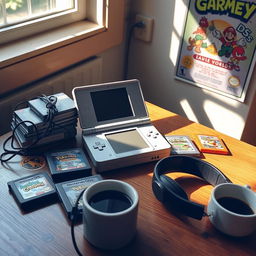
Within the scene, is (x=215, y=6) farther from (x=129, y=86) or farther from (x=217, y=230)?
(x=217, y=230)

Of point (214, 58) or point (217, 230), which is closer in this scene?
point (217, 230)

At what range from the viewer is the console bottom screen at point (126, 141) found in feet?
3.09

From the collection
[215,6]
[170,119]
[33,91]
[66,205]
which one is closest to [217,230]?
[66,205]

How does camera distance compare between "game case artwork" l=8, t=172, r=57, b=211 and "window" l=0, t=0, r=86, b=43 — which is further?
"window" l=0, t=0, r=86, b=43

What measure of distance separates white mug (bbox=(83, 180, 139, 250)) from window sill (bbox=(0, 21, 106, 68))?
0.59 meters

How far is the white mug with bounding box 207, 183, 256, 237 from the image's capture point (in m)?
0.73

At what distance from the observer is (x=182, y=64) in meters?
1.52

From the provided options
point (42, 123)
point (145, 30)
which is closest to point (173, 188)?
point (42, 123)

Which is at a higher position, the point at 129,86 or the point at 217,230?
the point at 129,86

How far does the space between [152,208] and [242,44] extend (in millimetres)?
778

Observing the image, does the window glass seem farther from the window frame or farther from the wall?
the wall

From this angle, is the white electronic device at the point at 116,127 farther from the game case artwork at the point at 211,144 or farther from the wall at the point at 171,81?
the wall at the point at 171,81

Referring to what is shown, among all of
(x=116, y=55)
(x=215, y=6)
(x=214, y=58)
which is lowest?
(x=116, y=55)

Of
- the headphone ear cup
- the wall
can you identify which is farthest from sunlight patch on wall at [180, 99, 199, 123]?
the headphone ear cup
